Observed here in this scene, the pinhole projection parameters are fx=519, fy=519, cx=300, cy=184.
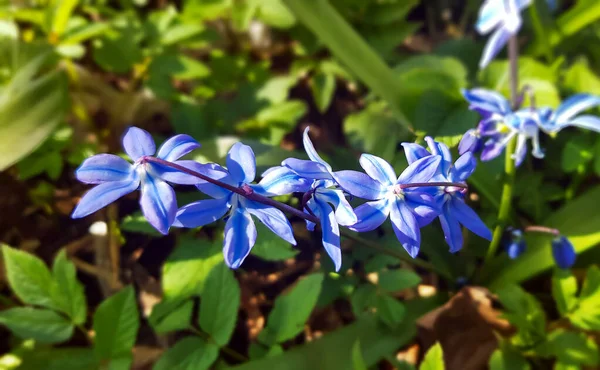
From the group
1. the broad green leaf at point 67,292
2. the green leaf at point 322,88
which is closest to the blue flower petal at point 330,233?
the broad green leaf at point 67,292

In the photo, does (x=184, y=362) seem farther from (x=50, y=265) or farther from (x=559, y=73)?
(x=559, y=73)

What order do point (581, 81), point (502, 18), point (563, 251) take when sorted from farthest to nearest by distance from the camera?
point (581, 81) → point (502, 18) → point (563, 251)

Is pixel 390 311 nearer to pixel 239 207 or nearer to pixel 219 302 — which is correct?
pixel 219 302

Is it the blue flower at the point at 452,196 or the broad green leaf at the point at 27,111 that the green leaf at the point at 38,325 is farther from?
the blue flower at the point at 452,196

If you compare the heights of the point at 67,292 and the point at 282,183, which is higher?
the point at 67,292

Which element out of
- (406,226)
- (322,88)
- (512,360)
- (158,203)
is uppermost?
(322,88)

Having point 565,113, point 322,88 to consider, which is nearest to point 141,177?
point 565,113
